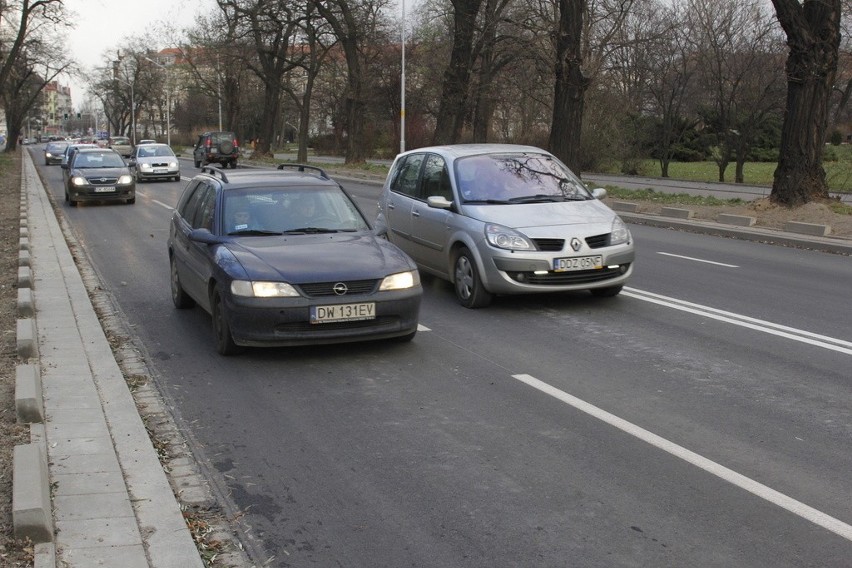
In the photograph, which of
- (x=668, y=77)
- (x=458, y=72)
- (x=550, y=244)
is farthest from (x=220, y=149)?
(x=550, y=244)

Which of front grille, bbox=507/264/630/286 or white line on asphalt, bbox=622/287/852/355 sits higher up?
front grille, bbox=507/264/630/286

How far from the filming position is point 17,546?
386cm

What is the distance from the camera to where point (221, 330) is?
24.7ft

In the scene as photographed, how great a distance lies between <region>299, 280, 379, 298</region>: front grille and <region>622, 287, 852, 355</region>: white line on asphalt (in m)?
3.67

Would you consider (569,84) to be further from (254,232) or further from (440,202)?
(254,232)

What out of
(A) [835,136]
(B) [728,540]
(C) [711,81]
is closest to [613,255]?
(B) [728,540]

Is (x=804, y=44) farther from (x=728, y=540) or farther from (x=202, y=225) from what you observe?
(x=728, y=540)

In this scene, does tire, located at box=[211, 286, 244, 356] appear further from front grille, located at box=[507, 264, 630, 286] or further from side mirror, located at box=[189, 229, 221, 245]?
front grille, located at box=[507, 264, 630, 286]

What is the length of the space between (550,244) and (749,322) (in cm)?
204

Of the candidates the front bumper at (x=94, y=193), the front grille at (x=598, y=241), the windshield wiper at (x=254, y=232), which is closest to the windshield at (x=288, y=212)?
the windshield wiper at (x=254, y=232)

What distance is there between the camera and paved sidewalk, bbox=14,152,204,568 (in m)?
3.88

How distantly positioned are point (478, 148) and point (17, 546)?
8058 mm

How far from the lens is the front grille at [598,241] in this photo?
933 cm

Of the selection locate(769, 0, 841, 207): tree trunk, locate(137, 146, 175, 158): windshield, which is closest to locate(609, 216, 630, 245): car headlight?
locate(769, 0, 841, 207): tree trunk
